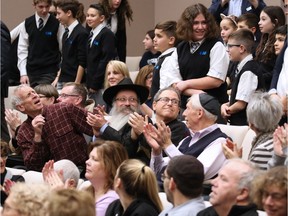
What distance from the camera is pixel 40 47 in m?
9.32

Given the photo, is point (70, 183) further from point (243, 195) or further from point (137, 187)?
point (243, 195)

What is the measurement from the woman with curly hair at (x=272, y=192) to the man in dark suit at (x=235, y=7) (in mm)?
5019

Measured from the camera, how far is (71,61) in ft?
29.2

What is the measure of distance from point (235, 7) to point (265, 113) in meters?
3.98

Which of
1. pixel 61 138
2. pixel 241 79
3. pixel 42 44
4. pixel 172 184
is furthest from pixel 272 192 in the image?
pixel 42 44

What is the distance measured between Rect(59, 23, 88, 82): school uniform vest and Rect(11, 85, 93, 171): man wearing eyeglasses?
8.34ft

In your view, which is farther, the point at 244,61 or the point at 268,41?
the point at 268,41

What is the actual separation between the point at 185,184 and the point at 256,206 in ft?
1.27

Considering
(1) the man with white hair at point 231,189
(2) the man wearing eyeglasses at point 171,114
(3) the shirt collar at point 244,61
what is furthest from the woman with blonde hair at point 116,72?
(1) the man with white hair at point 231,189

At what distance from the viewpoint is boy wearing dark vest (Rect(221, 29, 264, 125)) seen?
6.64 meters

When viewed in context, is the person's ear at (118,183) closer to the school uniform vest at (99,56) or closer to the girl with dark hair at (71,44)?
the school uniform vest at (99,56)

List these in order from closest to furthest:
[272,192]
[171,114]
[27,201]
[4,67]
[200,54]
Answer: [272,192]
[27,201]
[171,114]
[200,54]
[4,67]

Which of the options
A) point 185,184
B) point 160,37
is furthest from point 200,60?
point 185,184

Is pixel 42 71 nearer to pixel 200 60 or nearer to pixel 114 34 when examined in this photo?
pixel 114 34
